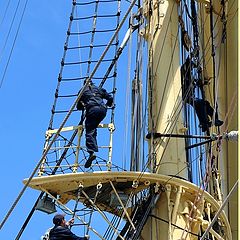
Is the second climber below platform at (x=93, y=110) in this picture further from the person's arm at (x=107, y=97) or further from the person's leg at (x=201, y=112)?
the person's leg at (x=201, y=112)

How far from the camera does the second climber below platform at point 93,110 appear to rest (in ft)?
26.2

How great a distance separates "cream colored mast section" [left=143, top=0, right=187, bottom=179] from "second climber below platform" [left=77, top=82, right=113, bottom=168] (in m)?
0.74

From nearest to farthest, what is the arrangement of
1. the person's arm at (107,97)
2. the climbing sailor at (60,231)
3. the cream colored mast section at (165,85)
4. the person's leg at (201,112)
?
the climbing sailor at (60,231), the person's arm at (107,97), the cream colored mast section at (165,85), the person's leg at (201,112)

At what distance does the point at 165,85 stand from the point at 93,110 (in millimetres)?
1330

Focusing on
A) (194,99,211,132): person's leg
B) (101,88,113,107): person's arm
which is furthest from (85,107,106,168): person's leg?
(194,99,211,132): person's leg

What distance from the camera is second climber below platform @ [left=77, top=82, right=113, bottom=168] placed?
7.99m

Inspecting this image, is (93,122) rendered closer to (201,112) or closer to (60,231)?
(60,231)

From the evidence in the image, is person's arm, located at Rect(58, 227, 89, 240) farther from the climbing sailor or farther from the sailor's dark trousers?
the sailor's dark trousers

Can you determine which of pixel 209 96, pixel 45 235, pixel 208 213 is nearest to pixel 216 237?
pixel 208 213

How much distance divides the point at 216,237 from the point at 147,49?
252 centimetres

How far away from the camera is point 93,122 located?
8.13m

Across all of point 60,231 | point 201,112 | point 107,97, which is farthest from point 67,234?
point 201,112

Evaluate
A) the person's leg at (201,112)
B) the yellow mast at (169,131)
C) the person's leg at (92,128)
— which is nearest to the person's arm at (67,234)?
the person's leg at (92,128)

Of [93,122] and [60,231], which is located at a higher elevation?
[93,122]
